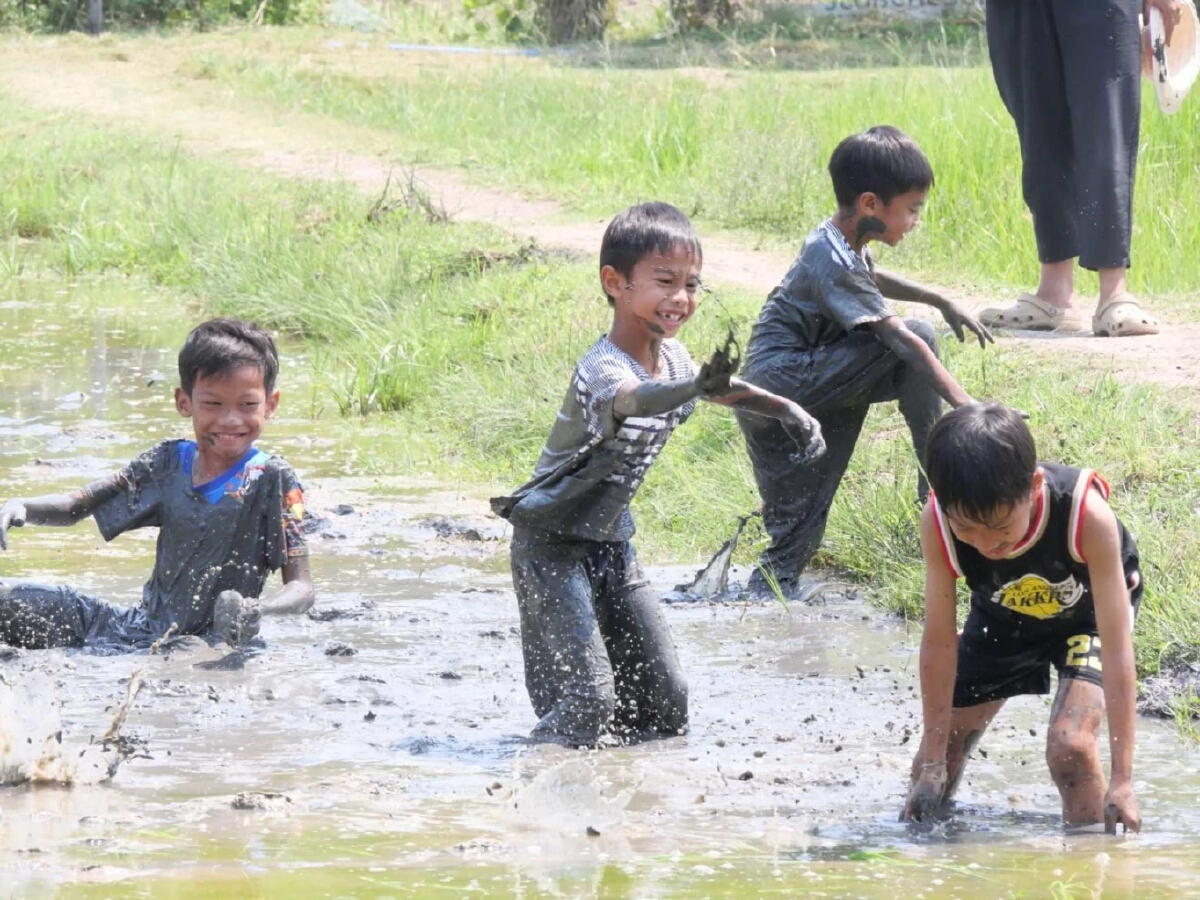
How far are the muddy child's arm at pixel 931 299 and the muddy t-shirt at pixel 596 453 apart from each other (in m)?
1.58

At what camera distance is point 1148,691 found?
4.41 metres

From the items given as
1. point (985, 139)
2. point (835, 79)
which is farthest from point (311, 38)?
point (985, 139)

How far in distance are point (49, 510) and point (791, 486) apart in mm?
2111

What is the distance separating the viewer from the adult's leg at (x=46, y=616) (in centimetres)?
489

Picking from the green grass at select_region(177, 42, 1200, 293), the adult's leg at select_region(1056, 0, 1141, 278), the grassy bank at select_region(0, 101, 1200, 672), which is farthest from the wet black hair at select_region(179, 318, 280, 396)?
the green grass at select_region(177, 42, 1200, 293)

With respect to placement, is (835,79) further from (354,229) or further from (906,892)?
(906,892)

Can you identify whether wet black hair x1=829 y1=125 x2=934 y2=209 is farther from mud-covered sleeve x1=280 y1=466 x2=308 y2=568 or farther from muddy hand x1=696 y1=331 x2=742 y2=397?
muddy hand x1=696 y1=331 x2=742 y2=397

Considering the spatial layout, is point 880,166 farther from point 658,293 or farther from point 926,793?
point 926,793

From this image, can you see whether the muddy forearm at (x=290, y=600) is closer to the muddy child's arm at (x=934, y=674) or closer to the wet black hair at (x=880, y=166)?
the muddy child's arm at (x=934, y=674)

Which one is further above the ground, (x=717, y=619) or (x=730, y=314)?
(x=730, y=314)

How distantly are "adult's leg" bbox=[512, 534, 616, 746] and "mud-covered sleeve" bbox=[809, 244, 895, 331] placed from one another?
129 centimetres

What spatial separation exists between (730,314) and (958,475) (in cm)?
447

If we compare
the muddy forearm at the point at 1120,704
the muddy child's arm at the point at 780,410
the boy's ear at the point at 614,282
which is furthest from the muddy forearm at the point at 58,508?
the muddy forearm at the point at 1120,704

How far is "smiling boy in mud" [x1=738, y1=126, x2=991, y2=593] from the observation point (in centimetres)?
516
